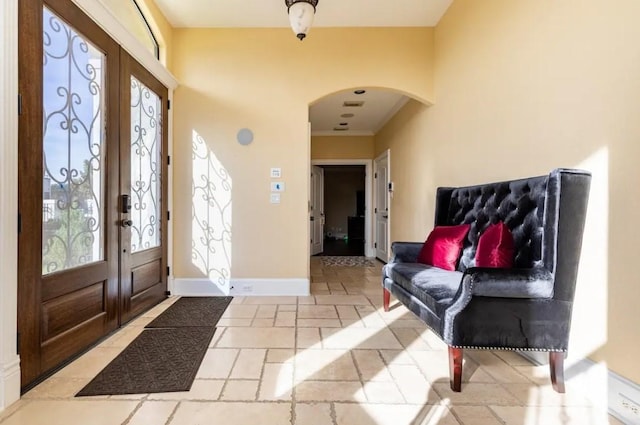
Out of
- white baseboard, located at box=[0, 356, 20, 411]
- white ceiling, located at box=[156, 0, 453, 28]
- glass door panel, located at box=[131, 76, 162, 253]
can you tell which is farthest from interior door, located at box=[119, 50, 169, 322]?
white baseboard, located at box=[0, 356, 20, 411]

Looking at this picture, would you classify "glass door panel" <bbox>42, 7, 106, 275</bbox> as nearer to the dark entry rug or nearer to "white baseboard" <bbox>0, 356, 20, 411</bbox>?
"white baseboard" <bbox>0, 356, 20, 411</bbox>

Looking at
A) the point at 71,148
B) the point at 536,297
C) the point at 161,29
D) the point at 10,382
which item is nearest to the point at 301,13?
the point at 161,29

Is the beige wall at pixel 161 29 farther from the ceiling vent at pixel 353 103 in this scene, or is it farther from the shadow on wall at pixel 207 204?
the ceiling vent at pixel 353 103

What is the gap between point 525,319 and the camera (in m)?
1.70

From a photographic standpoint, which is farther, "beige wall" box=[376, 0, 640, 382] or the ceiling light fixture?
the ceiling light fixture

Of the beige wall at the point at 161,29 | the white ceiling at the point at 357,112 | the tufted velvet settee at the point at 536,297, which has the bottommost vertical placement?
the tufted velvet settee at the point at 536,297

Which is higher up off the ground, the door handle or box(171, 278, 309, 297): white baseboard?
the door handle

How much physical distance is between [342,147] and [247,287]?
13.4ft

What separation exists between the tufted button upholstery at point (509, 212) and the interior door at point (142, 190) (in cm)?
274

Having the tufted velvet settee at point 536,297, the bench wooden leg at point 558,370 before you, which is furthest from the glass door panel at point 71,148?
the bench wooden leg at point 558,370

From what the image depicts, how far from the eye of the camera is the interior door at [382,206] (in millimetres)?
5805

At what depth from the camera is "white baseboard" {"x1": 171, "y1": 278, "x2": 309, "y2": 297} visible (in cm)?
357

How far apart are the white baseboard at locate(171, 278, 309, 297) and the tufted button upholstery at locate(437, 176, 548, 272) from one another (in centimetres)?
178

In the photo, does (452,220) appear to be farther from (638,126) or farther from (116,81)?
(116,81)
